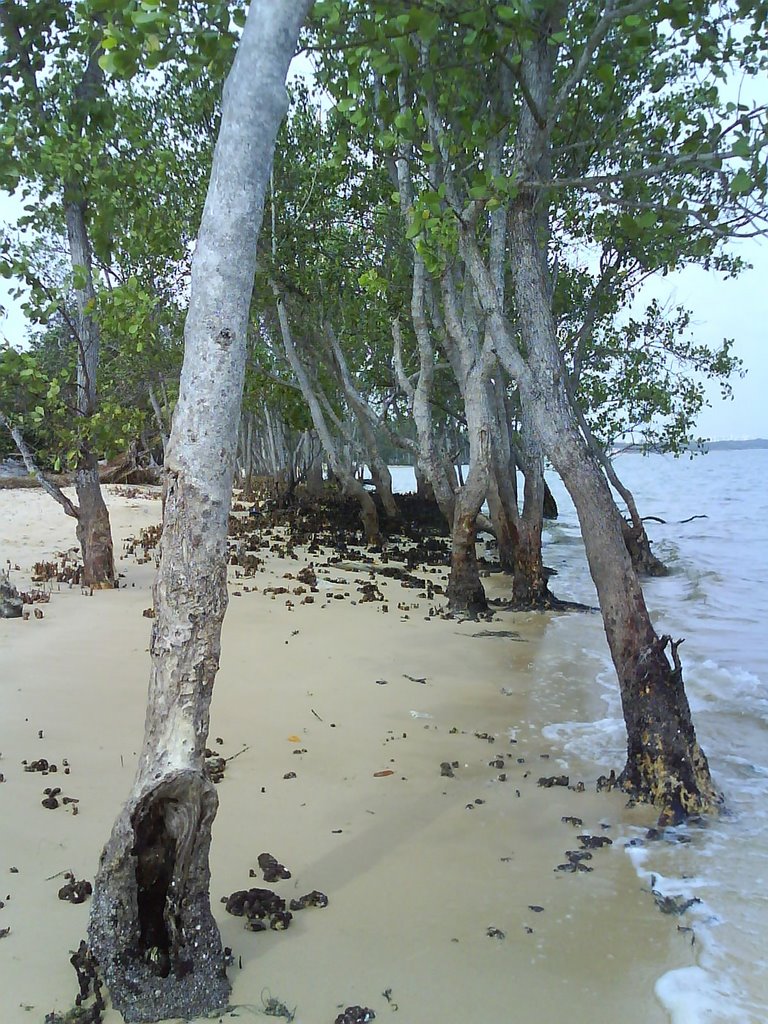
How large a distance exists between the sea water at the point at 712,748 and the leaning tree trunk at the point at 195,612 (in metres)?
1.93

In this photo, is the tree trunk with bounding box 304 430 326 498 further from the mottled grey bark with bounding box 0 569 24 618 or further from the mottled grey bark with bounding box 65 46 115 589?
the mottled grey bark with bounding box 0 569 24 618

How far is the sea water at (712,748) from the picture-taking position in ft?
11.3

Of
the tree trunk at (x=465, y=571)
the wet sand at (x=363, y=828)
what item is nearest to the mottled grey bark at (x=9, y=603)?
the wet sand at (x=363, y=828)

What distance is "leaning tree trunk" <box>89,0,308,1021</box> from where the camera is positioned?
2990 mm

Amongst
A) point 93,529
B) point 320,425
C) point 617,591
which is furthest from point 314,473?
point 617,591

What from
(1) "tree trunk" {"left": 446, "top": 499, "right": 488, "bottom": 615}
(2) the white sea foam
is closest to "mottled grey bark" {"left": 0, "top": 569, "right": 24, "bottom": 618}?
(1) "tree trunk" {"left": 446, "top": 499, "right": 488, "bottom": 615}

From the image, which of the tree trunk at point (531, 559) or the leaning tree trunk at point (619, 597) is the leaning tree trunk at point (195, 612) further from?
the tree trunk at point (531, 559)

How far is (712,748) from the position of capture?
655cm

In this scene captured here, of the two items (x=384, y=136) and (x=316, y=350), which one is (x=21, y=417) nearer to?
(x=384, y=136)

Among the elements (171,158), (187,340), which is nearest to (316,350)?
(171,158)

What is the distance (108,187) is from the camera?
8453mm

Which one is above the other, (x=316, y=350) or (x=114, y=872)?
(x=316, y=350)

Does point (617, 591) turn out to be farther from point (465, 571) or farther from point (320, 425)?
point (320, 425)

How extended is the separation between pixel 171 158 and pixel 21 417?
12.6ft
